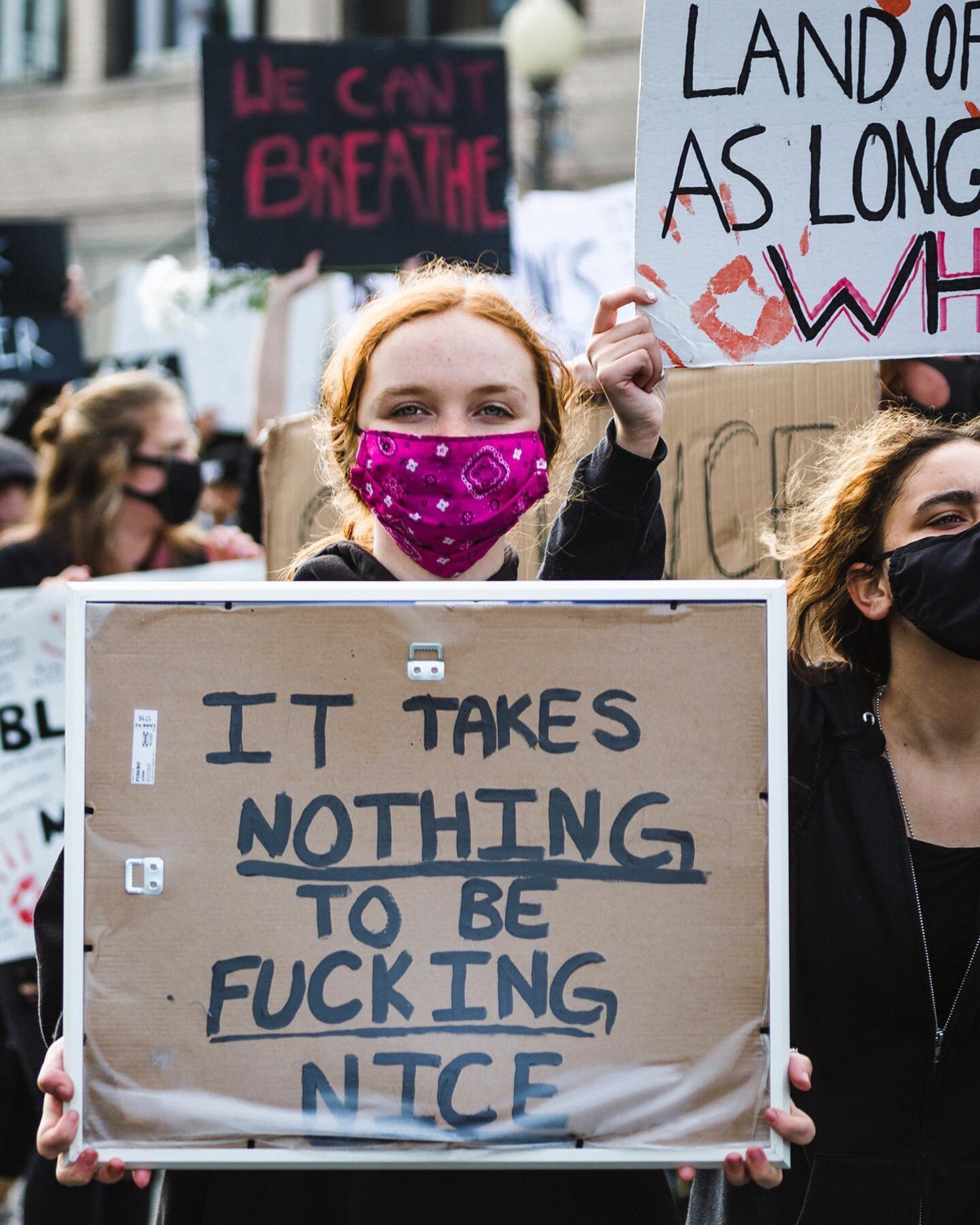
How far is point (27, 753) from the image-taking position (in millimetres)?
3365

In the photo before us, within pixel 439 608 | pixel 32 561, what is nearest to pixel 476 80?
pixel 32 561

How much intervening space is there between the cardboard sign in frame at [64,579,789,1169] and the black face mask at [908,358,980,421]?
159cm

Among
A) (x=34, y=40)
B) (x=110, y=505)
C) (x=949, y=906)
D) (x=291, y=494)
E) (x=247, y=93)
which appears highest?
(x=34, y=40)

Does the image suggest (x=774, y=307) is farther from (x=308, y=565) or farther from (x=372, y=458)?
(x=308, y=565)

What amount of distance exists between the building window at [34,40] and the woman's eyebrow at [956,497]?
15.6 m

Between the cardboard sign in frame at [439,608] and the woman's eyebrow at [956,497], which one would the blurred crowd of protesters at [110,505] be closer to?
the cardboard sign in frame at [439,608]

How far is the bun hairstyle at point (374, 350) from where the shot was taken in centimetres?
198

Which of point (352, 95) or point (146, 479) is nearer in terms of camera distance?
point (146, 479)

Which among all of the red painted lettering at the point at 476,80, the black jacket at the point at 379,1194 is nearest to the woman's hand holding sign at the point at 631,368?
the black jacket at the point at 379,1194

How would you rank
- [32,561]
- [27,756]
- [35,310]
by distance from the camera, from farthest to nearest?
[35,310], [32,561], [27,756]

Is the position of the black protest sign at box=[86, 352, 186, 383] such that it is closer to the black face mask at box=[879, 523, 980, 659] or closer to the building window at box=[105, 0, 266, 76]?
the black face mask at box=[879, 523, 980, 659]

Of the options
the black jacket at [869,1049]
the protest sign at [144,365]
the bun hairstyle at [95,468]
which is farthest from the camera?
the protest sign at [144,365]

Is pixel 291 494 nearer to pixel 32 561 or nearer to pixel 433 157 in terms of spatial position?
pixel 32 561

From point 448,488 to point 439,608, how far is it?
0.92 ft
